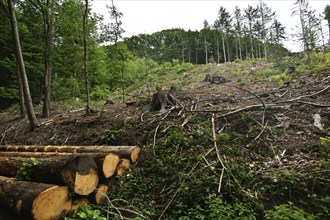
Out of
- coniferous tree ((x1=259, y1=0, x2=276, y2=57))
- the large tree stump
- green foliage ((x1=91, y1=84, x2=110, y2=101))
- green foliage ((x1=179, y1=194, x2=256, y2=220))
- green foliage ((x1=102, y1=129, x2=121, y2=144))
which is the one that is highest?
coniferous tree ((x1=259, y1=0, x2=276, y2=57))

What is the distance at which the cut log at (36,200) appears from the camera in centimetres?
279

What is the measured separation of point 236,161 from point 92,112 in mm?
6596

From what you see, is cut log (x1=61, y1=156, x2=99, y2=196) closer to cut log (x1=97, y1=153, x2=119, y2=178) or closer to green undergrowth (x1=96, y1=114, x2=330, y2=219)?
cut log (x1=97, y1=153, x2=119, y2=178)

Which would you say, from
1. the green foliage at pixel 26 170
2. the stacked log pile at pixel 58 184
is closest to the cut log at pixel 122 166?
the stacked log pile at pixel 58 184

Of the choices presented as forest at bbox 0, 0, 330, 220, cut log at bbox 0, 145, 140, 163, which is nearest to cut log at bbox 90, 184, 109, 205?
forest at bbox 0, 0, 330, 220

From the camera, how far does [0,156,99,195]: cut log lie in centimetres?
327

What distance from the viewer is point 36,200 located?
279 centimetres

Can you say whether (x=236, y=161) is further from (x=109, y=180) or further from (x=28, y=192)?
(x=28, y=192)

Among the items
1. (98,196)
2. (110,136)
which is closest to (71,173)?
(98,196)

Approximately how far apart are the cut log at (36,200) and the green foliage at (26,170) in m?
0.28

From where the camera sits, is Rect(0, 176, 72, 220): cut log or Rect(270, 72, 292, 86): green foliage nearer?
Rect(0, 176, 72, 220): cut log

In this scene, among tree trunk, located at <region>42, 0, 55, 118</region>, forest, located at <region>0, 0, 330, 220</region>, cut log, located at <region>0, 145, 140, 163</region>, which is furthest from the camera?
tree trunk, located at <region>42, 0, 55, 118</region>

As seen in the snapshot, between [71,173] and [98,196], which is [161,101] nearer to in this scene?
[98,196]

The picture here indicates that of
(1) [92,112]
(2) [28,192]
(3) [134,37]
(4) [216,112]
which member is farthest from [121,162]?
(3) [134,37]
